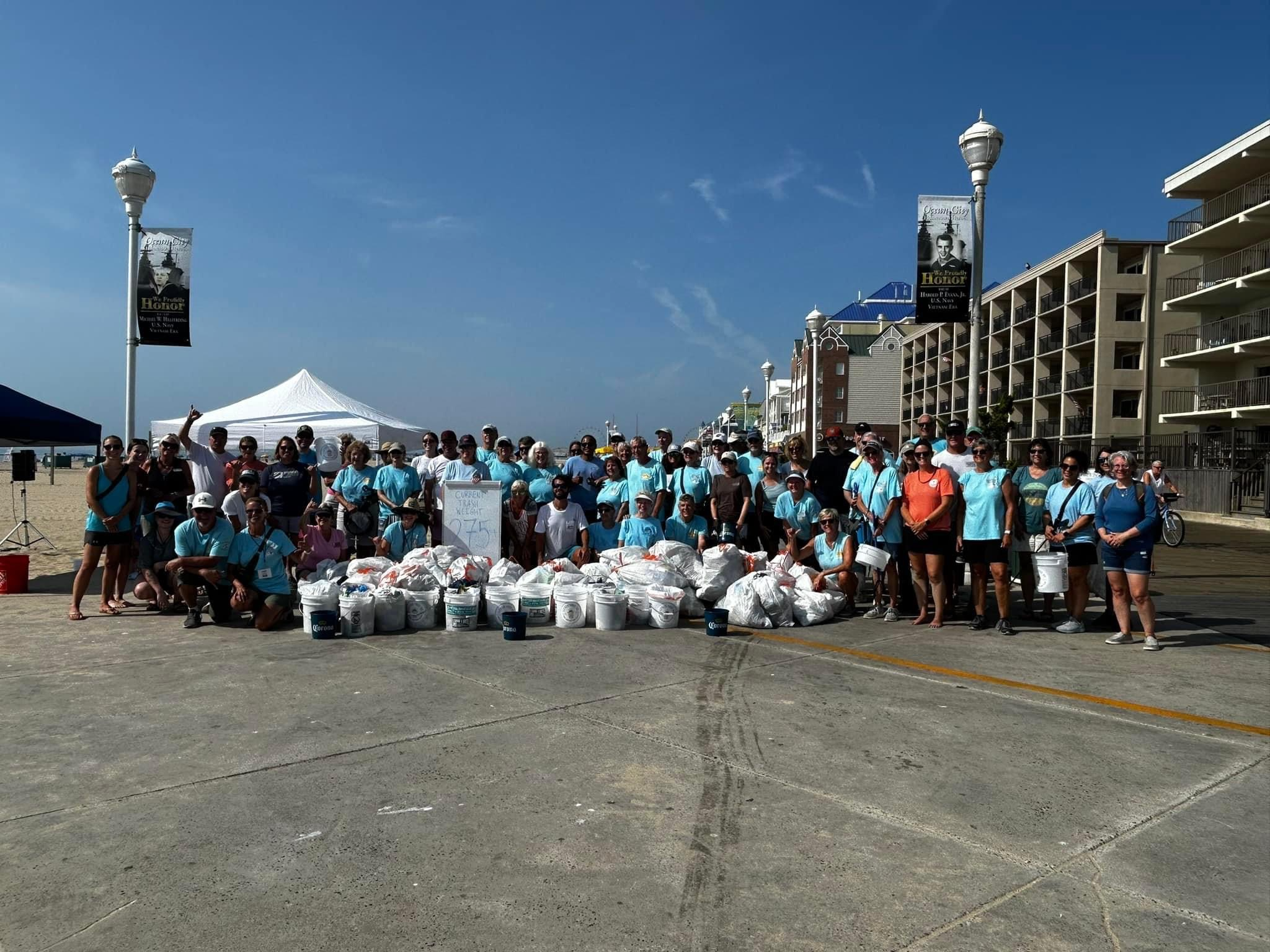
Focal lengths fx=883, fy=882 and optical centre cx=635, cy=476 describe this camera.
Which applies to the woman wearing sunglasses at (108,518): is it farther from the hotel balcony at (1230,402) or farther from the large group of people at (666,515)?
the hotel balcony at (1230,402)

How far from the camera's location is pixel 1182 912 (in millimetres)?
3266

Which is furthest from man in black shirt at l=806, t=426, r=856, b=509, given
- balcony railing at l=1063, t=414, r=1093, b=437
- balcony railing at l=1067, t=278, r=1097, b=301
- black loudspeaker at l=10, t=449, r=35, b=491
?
balcony railing at l=1067, t=278, r=1097, b=301

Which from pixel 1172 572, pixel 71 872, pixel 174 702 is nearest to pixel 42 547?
pixel 174 702

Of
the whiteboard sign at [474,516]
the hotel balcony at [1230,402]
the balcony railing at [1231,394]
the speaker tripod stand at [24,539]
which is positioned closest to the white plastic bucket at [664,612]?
the whiteboard sign at [474,516]

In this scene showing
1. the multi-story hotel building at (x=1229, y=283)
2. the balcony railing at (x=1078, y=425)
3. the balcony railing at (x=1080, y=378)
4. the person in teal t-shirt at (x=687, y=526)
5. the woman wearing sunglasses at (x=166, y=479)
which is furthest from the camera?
the balcony railing at (x=1080, y=378)

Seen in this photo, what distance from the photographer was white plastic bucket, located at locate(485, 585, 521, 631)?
8578 mm

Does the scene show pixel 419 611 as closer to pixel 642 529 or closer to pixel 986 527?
pixel 642 529

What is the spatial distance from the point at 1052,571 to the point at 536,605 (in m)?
5.02

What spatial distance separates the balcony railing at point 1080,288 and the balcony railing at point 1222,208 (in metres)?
9.26

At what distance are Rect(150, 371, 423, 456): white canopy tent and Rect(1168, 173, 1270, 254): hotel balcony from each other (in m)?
32.7

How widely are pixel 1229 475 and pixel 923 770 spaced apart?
27839mm

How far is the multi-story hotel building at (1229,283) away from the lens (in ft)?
109

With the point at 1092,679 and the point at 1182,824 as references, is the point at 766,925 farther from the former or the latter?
the point at 1092,679

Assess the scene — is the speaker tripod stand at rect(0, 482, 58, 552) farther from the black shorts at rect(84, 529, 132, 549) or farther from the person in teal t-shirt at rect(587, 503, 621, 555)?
the person in teal t-shirt at rect(587, 503, 621, 555)
